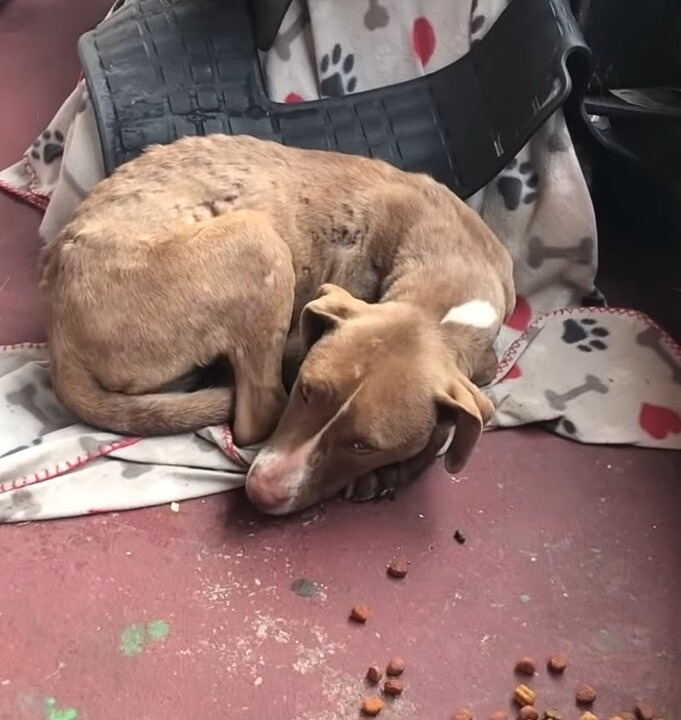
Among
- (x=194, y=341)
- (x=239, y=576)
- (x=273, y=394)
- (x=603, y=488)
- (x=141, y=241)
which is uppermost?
(x=141, y=241)

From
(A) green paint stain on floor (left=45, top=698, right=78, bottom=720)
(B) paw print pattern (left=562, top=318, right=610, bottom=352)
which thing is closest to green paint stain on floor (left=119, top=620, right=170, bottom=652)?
(A) green paint stain on floor (left=45, top=698, right=78, bottom=720)

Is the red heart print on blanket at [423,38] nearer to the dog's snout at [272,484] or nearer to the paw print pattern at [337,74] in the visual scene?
the paw print pattern at [337,74]

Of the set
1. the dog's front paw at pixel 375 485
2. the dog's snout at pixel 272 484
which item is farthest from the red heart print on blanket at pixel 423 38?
the dog's snout at pixel 272 484

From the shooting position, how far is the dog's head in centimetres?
248

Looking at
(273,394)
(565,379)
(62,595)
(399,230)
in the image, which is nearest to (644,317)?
(565,379)

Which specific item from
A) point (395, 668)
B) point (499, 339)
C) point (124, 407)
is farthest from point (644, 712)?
point (124, 407)

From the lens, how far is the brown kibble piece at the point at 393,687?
237 cm

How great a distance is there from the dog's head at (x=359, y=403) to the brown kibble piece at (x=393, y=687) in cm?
50

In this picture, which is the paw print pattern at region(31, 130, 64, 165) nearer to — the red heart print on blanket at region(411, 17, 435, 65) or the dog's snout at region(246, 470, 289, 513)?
the red heart print on blanket at region(411, 17, 435, 65)

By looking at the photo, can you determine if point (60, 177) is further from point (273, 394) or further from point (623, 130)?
point (623, 130)

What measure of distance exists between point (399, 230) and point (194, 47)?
3.16ft

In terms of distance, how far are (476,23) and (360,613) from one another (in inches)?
75.9

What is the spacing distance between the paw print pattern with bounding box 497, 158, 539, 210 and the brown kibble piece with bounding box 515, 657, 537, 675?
5.01 feet

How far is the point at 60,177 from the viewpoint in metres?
3.48
